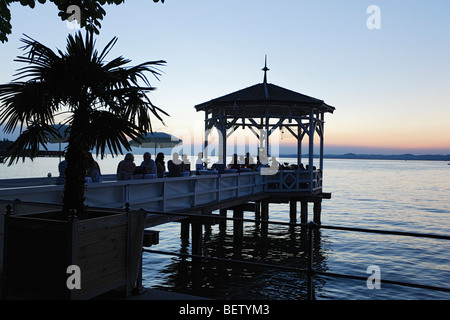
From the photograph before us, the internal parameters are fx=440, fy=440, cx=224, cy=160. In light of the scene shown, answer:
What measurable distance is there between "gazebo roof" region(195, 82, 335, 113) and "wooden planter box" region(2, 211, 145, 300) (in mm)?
16009

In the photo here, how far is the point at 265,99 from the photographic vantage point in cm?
2067

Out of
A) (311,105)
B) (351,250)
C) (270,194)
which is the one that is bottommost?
(351,250)

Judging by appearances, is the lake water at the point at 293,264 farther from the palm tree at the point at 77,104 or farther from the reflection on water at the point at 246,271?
the palm tree at the point at 77,104

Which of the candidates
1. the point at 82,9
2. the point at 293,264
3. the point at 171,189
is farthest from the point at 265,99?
the point at 82,9

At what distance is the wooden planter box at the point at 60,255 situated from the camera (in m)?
4.62

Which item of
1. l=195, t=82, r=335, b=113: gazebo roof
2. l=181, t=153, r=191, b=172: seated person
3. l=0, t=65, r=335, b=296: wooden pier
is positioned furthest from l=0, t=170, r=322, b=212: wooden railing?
l=195, t=82, r=335, b=113: gazebo roof

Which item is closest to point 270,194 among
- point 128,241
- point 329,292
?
point 329,292

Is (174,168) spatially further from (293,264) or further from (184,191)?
(293,264)

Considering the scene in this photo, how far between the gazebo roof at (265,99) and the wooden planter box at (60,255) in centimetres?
1601

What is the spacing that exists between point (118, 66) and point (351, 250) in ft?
62.1

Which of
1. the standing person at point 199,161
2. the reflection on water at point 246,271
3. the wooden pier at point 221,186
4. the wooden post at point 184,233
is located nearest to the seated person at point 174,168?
the wooden pier at point 221,186

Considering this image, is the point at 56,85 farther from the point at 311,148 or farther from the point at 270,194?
the point at 311,148

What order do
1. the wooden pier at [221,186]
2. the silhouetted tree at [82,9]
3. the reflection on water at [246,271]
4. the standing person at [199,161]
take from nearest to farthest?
1. the silhouetted tree at [82,9]
2. the wooden pier at [221,186]
3. the reflection on water at [246,271]
4. the standing person at [199,161]

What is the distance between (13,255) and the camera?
490cm
